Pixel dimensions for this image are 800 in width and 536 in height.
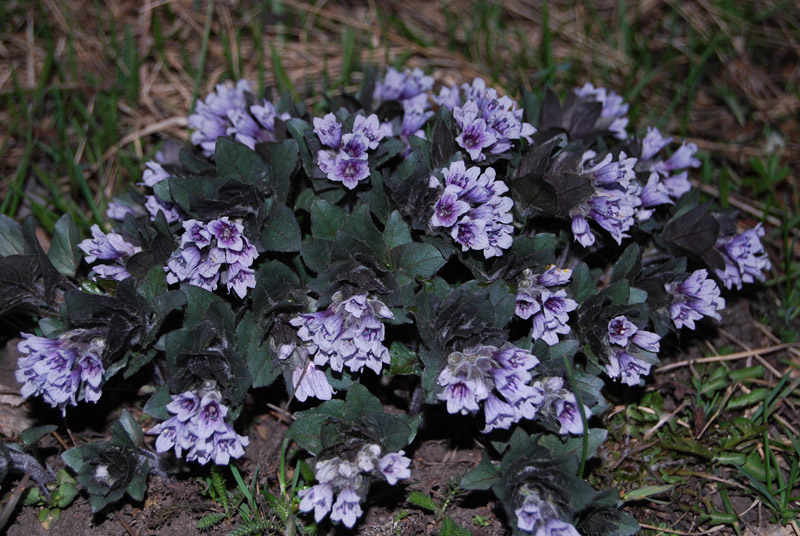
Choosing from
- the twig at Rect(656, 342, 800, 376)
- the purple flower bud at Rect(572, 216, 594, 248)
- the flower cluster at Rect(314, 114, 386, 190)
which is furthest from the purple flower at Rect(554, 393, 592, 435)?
the flower cluster at Rect(314, 114, 386, 190)

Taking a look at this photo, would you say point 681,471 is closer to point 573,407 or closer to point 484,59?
point 573,407

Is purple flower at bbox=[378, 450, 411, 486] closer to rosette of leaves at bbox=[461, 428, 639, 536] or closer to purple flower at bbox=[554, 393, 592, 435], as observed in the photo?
rosette of leaves at bbox=[461, 428, 639, 536]

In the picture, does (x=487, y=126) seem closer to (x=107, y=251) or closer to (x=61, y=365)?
(x=107, y=251)

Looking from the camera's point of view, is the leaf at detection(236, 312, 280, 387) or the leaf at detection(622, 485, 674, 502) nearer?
the leaf at detection(236, 312, 280, 387)

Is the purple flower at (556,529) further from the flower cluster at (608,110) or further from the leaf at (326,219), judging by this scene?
the flower cluster at (608,110)

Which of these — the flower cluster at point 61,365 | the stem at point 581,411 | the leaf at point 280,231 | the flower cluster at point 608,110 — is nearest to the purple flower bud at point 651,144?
the flower cluster at point 608,110

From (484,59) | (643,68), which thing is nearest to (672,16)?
(643,68)

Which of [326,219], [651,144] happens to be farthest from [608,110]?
[326,219]
